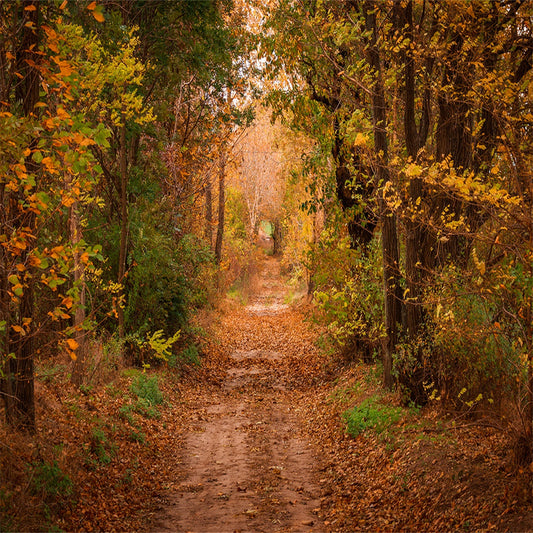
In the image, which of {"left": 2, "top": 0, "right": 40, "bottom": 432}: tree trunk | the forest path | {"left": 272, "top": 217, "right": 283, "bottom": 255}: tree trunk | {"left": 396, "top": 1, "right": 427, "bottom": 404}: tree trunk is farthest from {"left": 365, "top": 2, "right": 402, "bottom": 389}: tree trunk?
{"left": 272, "top": 217, "right": 283, "bottom": 255}: tree trunk

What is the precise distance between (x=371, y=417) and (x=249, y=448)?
7.01 feet

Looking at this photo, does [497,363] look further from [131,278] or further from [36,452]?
[131,278]

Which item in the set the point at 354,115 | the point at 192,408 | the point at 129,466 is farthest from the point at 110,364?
the point at 354,115

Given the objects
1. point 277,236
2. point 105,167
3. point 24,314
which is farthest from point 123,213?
point 277,236

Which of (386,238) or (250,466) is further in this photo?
(386,238)

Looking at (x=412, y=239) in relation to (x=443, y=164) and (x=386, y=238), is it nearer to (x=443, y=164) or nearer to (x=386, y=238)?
(x=386, y=238)

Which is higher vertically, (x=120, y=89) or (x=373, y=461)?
(x=120, y=89)

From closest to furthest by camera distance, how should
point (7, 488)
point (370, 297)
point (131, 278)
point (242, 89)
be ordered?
point (7, 488), point (370, 297), point (131, 278), point (242, 89)

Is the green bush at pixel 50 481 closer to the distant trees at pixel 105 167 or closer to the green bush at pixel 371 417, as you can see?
the distant trees at pixel 105 167

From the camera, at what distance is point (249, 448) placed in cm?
955

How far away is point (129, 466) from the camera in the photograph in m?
8.09

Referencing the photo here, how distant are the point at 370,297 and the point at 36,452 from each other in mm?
6748

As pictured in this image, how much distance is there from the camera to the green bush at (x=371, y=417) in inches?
349

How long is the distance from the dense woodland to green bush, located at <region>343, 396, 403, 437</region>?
410mm
